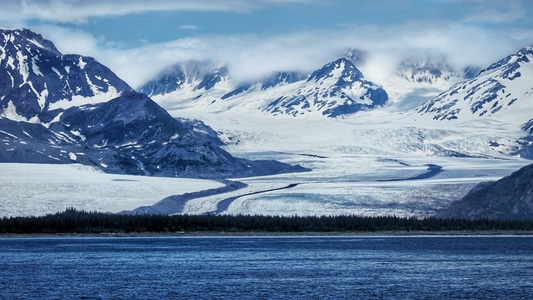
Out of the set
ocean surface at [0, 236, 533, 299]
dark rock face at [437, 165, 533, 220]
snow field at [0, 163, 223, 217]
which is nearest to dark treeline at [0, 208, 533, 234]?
ocean surface at [0, 236, 533, 299]

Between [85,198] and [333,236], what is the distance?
31376 mm

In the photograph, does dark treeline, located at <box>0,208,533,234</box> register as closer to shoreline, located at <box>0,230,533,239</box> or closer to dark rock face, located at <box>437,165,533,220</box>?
shoreline, located at <box>0,230,533,239</box>

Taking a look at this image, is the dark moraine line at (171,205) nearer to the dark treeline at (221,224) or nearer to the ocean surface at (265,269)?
the dark treeline at (221,224)

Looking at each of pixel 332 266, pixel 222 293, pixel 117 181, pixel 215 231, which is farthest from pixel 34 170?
pixel 222 293

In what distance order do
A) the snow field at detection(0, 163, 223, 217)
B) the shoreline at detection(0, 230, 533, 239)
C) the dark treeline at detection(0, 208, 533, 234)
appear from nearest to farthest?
1. the shoreline at detection(0, 230, 533, 239)
2. the dark treeline at detection(0, 208, 533, 234)
3. the snow field at detection(0, 163, 223, 217)

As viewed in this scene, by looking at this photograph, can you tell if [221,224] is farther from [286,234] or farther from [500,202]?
[500,202]

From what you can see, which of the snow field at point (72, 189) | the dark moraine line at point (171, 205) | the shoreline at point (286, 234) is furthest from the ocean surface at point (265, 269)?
the dark moraine line at point (171, 205)

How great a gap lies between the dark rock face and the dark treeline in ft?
46.9

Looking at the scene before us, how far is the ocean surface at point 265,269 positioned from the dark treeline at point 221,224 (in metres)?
3.34

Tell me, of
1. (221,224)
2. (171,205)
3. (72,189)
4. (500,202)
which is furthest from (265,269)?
(500,202)

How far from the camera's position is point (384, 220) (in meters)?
140

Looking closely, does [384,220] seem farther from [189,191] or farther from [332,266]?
[332,266]

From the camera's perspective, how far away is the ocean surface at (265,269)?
71.0 metres

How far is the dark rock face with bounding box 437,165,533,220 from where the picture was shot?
15588cm
